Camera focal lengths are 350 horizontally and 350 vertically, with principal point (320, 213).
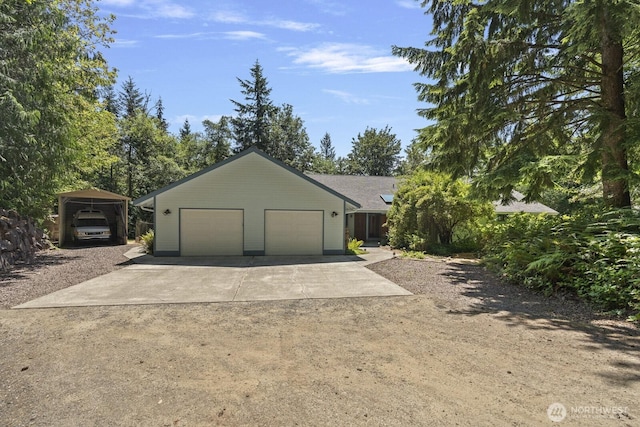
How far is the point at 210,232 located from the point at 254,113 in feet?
73.5

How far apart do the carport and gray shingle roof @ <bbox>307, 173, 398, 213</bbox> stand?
1119 centimetres

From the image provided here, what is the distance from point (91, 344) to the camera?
4.27 metres

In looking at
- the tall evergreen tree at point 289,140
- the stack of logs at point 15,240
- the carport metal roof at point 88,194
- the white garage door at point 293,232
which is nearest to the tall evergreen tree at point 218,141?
the tall evergreen tree at point 289,140

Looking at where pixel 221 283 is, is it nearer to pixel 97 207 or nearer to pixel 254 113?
pixel 97 207

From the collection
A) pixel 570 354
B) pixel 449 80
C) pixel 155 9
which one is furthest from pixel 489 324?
pixel 155 9

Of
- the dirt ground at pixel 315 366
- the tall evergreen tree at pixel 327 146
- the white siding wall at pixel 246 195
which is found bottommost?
the dirt ground at pixel 315 366

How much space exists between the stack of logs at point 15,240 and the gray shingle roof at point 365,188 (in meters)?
14.6

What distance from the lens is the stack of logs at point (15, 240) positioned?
33.4ft

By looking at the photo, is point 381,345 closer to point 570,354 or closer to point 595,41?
point 570,354

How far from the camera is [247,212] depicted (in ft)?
44.9

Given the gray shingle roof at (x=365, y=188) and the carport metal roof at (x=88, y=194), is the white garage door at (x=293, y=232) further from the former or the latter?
the carport metal roof at (x=88, y=194)

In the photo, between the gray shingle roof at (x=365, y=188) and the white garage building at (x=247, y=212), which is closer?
the white garage building at (x=247, y=212)

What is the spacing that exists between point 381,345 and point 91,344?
3.54m

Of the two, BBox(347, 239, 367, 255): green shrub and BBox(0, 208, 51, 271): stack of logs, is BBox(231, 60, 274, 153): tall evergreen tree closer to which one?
BBox(347, 239, 367, 255): green shrub
